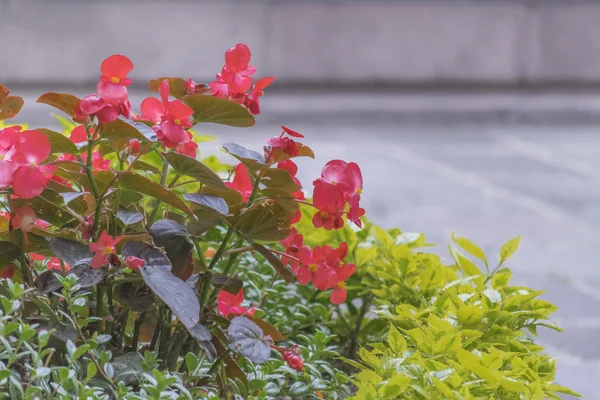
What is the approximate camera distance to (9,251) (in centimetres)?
88

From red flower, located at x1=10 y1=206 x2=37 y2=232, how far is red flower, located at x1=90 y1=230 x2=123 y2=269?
0.08 m

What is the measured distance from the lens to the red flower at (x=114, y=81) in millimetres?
781

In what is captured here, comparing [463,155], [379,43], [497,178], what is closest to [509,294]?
[497,178]

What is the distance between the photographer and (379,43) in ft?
21.1

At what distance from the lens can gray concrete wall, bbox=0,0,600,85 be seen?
20.0ft

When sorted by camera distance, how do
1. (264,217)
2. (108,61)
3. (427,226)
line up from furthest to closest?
(427,226), (264,217), (108,61)

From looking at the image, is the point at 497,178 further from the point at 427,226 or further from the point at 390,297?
the point at 390,297

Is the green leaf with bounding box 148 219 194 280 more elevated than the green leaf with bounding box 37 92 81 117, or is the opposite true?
the green leaf with bounding box 37 92 81 117

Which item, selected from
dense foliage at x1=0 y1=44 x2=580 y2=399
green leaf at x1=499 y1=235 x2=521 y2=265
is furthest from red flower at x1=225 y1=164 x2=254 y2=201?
green leaf at x1=499 y1=235 x2=521 y2=265

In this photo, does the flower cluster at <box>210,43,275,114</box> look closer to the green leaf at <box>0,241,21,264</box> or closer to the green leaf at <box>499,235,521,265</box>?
the green leaf at <box>0,241,21,264</box>

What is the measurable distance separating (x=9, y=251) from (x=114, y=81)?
225 mm

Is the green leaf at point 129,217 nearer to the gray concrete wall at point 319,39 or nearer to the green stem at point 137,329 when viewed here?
the green stem at point 137,329

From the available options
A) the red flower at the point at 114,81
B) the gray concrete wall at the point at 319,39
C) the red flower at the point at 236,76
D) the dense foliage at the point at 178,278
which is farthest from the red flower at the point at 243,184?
the gray concrete wall at the point at 319,39

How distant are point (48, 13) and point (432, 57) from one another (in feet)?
9.11
